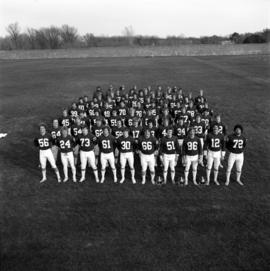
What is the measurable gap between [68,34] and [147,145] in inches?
4372

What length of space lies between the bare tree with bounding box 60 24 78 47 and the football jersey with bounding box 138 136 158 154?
352 ft

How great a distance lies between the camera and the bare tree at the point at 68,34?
4289 inches

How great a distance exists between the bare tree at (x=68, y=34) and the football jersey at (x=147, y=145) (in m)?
107

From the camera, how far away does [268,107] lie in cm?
1988

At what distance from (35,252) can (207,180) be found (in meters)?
6.02

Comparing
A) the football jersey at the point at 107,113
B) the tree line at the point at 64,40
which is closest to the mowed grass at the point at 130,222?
the football jersey at the point at 107,113

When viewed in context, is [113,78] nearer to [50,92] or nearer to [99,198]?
[50,92]

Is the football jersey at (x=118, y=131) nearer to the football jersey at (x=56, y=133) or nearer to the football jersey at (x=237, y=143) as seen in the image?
the football jersey at (x=56, y=133)

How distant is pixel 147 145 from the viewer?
32.4 feet

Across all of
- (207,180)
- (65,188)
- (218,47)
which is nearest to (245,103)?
(207,180)

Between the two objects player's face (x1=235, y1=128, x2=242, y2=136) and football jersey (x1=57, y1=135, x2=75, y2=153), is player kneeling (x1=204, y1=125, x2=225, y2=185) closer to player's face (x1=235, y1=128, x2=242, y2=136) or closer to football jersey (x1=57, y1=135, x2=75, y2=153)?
player's face (x1=235, y1=128, x2=242, y2=136)

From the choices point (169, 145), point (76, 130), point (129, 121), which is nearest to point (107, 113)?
point (129, 121)

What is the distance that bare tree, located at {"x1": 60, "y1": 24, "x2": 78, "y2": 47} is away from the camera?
109 meters

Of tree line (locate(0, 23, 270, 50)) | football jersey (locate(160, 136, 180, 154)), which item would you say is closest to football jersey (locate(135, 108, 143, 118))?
football jersey (locate(160, 136, 180, 154))
